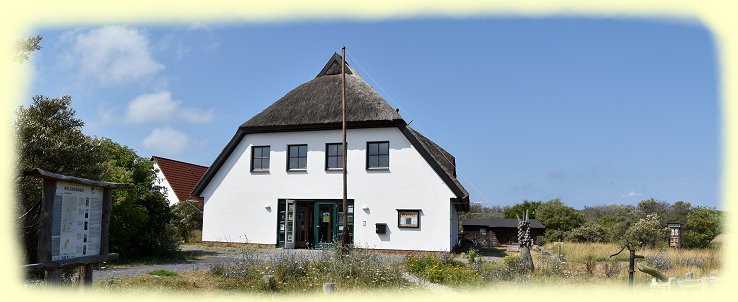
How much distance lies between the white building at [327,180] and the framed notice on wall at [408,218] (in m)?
0.04

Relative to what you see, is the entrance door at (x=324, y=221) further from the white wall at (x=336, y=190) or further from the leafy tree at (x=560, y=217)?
the leafy tree at (x=560, y=217)

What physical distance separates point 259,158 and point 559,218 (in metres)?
21.8

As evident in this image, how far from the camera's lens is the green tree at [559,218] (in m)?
37.0

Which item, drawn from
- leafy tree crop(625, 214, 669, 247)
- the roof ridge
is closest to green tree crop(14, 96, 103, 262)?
the roof ridge

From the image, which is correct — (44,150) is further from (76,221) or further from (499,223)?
(499,223)

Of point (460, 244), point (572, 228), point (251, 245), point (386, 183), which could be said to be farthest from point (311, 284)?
point (572, 228)

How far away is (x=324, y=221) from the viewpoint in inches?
892

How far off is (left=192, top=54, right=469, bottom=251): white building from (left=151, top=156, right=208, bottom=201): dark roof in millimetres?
11270

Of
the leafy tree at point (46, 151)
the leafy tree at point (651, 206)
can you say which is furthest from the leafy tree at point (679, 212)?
the leafy tree at point (46, 151)

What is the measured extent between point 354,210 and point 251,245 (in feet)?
15.1

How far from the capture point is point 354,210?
22094 mm

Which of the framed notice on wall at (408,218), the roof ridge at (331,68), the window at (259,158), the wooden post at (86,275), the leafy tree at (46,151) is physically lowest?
the wooden post at (86,275)

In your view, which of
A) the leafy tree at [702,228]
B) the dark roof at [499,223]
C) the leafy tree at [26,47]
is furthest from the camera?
the dark roof at [499,223]

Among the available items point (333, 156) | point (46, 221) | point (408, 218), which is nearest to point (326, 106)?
point (333, 156)
